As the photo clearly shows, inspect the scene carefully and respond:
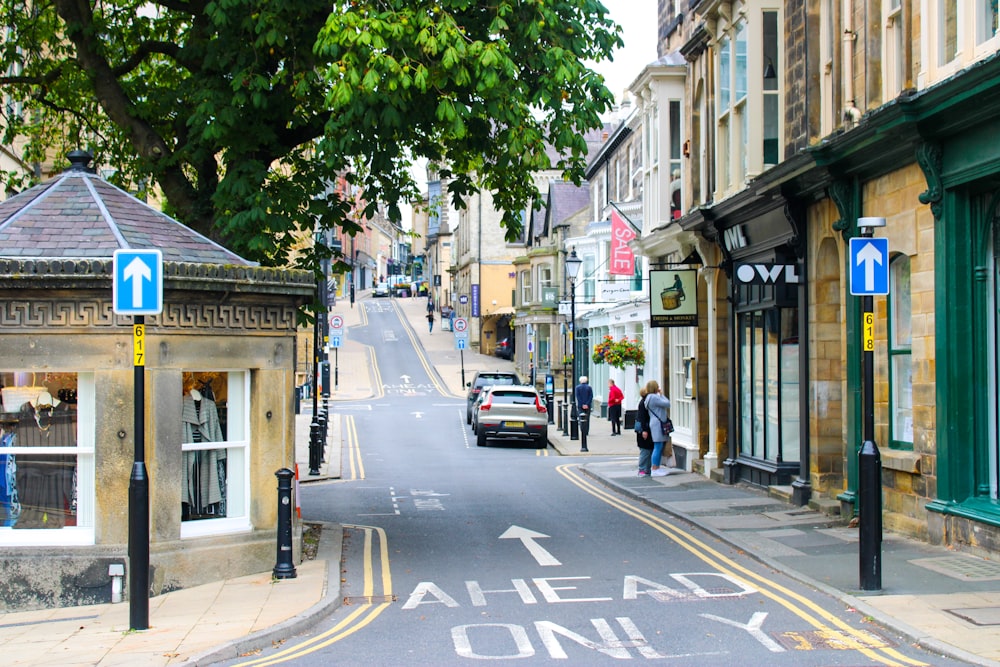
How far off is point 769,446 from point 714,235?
427 centimetres

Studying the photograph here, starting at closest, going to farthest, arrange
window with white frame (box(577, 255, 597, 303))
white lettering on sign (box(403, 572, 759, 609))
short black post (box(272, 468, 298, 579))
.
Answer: white lettering on sign (box(403, 572, 759, 609)), short black post (box(272, 468, 298, 579)), window with white frame (box(577, 255, 597, 303))

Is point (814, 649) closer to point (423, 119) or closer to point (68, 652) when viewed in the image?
point (68, 652)

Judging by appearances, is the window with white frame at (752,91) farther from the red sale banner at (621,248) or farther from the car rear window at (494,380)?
the car rear window at (494,380)

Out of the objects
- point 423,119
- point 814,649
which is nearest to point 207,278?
point 423,119

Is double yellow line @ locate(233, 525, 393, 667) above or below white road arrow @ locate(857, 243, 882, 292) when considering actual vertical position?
below

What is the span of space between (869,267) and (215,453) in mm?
6972

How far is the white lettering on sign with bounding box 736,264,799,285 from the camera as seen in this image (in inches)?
634

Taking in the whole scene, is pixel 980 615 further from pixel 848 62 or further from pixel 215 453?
pixel 848 62

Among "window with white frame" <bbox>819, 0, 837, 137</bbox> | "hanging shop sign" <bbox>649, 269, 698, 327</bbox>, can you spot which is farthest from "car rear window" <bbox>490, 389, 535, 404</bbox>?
"window with white frame" <bbox>819, 0, 837, 137</bbox>

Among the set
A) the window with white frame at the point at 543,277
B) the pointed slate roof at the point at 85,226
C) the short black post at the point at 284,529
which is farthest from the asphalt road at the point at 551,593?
the window with white frame at the point at 543,277

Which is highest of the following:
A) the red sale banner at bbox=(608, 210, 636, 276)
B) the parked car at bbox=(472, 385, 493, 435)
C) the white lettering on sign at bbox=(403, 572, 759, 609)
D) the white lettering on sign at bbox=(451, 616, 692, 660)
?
the red sale banner at bbox=(608, 210, 636, 276)

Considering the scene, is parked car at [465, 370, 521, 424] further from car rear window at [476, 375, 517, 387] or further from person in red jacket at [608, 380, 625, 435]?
person in red jacket at [608, 380, 625, 435]

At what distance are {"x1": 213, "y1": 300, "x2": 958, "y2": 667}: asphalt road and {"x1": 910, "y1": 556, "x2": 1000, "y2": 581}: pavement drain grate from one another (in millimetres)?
1490

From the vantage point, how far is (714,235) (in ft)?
65.6
